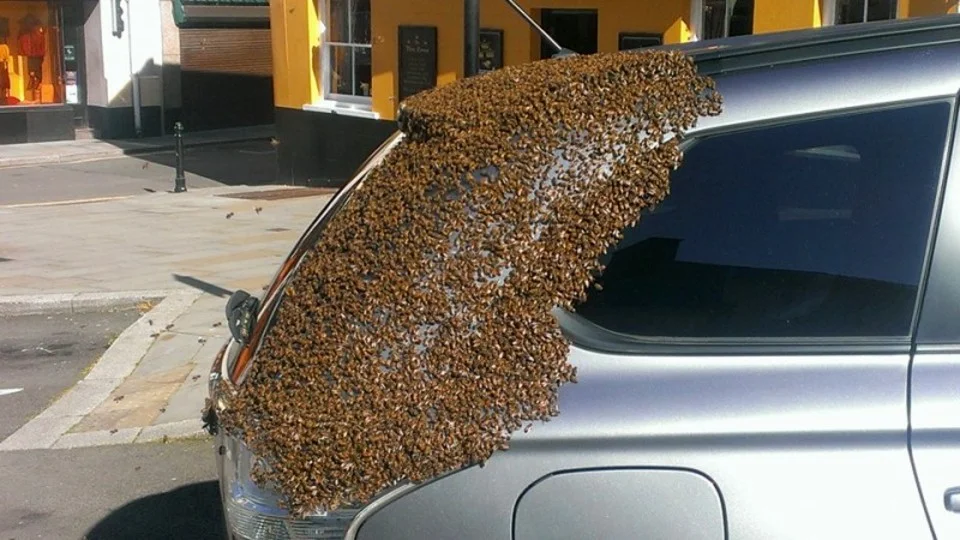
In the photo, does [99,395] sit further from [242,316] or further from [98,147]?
[98,147]

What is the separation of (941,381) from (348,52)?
1596 centimetres

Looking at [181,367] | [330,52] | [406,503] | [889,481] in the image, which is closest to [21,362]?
[181,367]

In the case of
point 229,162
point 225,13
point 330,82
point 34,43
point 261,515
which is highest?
point 225,13

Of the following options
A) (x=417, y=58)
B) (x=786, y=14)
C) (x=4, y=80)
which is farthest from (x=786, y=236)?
(x=4, y=80)

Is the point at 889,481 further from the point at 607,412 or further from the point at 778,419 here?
the point at 607,412

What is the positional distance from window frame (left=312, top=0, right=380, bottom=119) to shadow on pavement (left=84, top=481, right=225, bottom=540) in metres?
11.6

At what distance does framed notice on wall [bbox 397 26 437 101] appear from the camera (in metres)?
15.7

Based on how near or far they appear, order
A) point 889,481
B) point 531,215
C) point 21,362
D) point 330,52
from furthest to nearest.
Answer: point 330,52, point 21,362, point 531,215, point 889,481

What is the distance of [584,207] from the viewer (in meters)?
2.42

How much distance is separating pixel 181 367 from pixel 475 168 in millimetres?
5990

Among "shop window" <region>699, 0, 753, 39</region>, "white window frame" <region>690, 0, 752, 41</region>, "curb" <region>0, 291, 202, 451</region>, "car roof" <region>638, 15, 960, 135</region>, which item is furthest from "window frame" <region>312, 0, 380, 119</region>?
"car roof" <region>638, 15, 960, 135</region>

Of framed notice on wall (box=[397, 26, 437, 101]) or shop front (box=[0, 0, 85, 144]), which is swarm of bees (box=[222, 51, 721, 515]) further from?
shop front (box=[0, 0, 85, 144])

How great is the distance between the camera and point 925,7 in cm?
1065

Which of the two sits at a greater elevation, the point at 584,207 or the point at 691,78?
the point at 691,78
